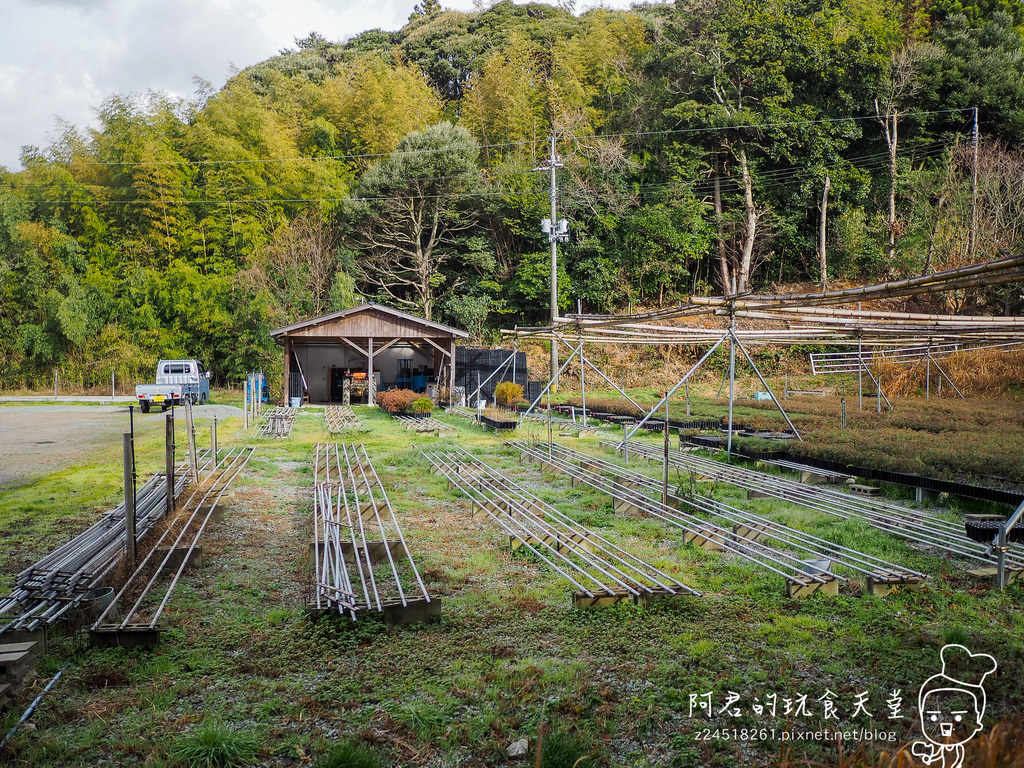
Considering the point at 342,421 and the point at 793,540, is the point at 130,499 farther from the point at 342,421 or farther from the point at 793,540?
the point at 342,421

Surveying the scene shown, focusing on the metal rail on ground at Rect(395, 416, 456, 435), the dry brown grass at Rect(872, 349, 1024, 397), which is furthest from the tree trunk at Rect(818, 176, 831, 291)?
the metal rail on ground at Rect(395, 416, 456, 435)

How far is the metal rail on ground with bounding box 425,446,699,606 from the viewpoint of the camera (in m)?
4.55

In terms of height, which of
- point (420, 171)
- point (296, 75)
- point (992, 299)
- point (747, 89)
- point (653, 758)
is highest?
point (296, 75)

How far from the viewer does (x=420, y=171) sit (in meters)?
30.2

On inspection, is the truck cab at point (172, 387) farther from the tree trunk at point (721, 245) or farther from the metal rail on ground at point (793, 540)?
the tree trunk at point (721, 245)

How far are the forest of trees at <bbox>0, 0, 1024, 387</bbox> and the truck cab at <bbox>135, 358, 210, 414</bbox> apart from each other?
5.98 meters

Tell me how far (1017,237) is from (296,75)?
38.8 m

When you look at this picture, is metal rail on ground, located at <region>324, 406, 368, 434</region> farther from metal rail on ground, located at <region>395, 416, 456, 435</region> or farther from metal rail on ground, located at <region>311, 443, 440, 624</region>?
metal rail on ground, located at <region>311, 443, 440, 624</region>

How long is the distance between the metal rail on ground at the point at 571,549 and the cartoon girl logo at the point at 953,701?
4.90 ft

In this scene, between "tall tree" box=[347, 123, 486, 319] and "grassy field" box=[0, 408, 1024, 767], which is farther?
"tall tree" box=[347, 123, 486, 319]

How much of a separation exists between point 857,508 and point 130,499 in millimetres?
6684

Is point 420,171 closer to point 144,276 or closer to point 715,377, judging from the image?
point 144,276

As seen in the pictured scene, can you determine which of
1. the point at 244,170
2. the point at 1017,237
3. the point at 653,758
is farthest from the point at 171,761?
the point at 244,170

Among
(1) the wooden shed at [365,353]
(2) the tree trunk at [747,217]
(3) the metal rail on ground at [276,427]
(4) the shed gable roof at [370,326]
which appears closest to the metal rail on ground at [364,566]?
(3) the metal rail on ground at [276,427]
